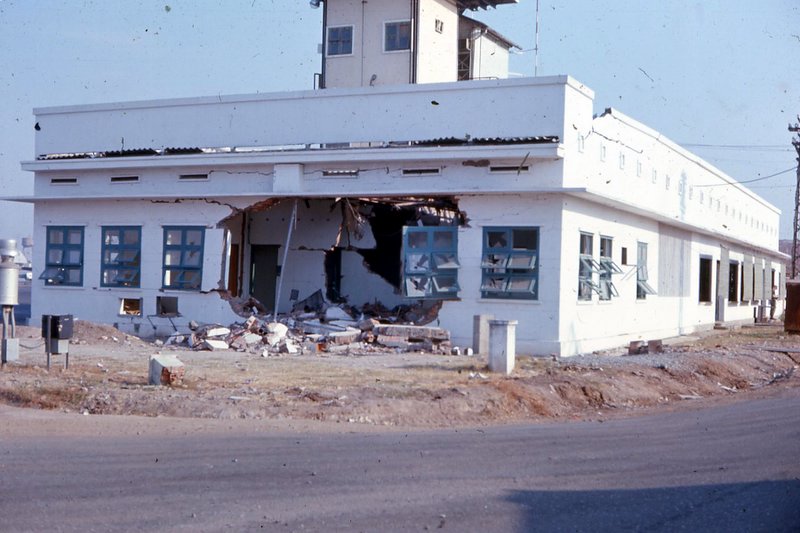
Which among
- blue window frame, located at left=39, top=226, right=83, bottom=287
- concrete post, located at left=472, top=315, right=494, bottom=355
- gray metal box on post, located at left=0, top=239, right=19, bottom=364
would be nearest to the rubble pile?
concrete post, located at left=472, top=315, right=494, bottom=355

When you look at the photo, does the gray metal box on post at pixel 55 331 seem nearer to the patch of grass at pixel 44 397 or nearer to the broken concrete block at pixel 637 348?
the patch of grass at pixel 44 397

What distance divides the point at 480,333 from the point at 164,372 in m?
8.07

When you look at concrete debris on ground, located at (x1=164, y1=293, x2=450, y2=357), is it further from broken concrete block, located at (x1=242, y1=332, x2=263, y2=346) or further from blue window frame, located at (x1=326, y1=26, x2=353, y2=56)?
blue window frame, located at (x1=326, y1=26, x2=353, y2=56)

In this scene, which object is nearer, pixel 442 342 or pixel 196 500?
pixel 196 500

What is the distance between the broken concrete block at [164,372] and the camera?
15.5 m

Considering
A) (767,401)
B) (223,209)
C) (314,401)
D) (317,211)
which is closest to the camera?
(314,401)

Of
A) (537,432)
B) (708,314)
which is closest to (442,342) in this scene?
(537,432)

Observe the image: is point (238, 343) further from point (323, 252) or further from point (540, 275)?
point (540, 275)

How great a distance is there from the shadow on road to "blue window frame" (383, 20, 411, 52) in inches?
1046

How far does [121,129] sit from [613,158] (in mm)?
14073

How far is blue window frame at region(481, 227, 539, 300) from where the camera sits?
2247 cm

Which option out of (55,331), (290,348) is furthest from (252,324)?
(55,331)

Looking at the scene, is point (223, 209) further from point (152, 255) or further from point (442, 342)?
point (442, 342)

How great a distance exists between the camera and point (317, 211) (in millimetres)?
28609
